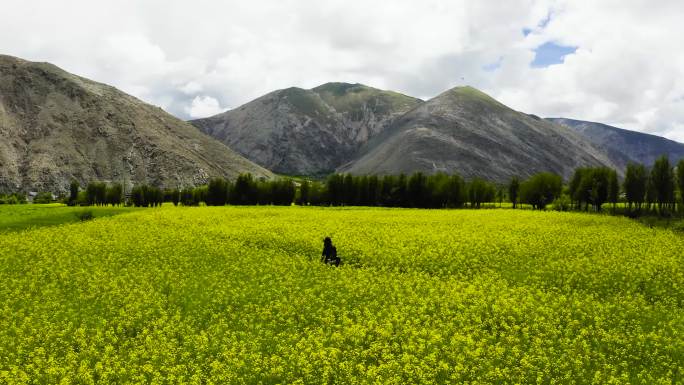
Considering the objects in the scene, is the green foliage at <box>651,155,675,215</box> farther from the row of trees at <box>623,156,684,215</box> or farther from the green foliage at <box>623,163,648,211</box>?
the green foliage at <box>623,163,648,211</box>

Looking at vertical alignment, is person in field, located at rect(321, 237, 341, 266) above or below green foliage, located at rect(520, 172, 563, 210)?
below

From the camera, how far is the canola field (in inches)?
619

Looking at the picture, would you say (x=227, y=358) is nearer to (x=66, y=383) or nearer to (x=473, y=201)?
(x=66, y=383)

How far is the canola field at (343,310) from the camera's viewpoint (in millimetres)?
15727

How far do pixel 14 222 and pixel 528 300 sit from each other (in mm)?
53566

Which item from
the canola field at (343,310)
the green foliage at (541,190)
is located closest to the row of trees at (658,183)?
the green foliage at (541,190)

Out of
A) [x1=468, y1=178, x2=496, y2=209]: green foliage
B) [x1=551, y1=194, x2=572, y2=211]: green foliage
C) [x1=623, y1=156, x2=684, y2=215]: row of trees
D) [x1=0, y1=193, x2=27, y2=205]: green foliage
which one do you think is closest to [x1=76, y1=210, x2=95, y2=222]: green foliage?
[x1=623, y1=156, x2=684, y2=215]: row of trees

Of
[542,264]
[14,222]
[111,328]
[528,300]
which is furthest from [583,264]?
[14,222]

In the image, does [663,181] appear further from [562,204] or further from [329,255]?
[329,255]

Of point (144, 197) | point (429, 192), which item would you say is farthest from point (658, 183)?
point (144, 197)

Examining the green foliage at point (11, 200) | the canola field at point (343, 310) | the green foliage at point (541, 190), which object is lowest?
the canola field at point (343, 310)

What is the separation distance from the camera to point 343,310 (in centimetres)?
2191

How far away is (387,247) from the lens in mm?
36656

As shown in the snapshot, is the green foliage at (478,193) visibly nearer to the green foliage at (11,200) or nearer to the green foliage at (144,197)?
the green foliage at (144,197)
